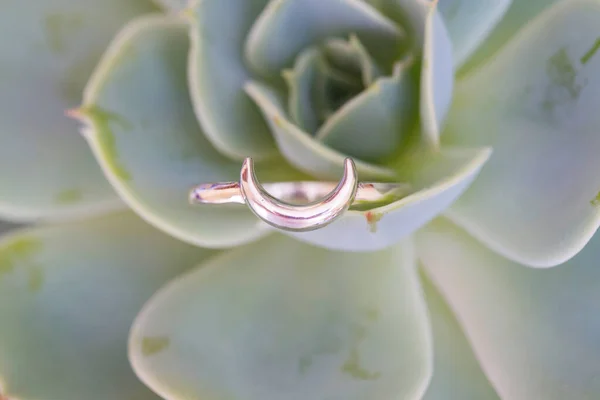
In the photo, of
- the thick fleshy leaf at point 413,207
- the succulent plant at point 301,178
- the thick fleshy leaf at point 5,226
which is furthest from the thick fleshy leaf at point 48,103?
the thick fleshy leaf at point 413,207

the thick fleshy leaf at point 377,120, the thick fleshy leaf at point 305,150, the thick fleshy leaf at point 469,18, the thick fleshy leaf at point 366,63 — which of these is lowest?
the thick fleshy leaf at point 305,150

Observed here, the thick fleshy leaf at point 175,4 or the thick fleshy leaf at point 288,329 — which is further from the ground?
the thick fleshy leaf at point 175,4

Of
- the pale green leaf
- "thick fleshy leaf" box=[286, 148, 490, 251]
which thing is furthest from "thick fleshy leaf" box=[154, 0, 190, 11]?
"thick fleshy leaf" box=[286, 148, 490, 251]

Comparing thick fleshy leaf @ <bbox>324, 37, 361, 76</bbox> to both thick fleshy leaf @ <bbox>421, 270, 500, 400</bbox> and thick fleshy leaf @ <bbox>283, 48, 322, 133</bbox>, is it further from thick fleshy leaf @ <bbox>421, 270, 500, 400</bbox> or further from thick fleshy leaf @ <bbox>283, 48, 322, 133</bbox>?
thick fleshy leaf @ <bbox>421, 270, 500, 400</bbox>

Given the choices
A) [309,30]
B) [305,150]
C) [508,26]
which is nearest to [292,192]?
[305,150]

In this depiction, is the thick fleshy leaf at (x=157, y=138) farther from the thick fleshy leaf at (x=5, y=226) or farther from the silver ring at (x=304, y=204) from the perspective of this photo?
the thick fleshy leaf at (x=5, y=226)

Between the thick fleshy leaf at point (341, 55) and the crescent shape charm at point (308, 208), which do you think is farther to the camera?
the thick fleshy leaf at point (341, 55)
